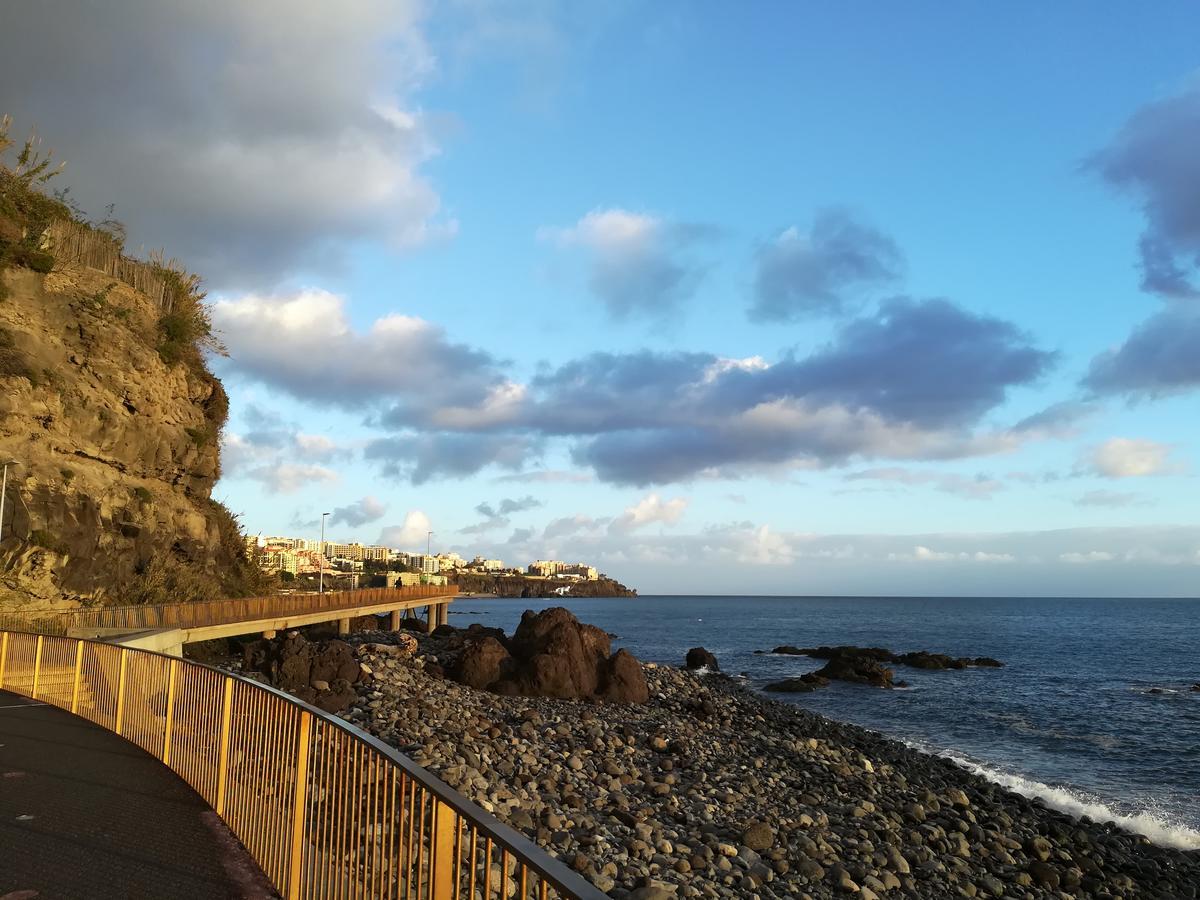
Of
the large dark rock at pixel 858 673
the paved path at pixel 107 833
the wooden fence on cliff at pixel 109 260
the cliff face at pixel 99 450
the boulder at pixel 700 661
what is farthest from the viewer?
the boulder at pixel 700 661

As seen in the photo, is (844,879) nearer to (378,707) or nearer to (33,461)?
(378,707)

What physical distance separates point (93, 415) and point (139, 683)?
84.8ft

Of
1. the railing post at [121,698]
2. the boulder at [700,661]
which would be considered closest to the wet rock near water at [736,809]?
the railing post at [121,698]

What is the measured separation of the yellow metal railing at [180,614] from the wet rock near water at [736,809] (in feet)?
25.3

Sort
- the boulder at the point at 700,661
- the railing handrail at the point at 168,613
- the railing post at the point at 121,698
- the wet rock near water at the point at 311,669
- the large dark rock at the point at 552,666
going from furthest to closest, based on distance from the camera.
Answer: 1. the boulder at the point at 700,661
2. the large dark rock at the point at 552,666
3. the railing handrail at the point at 168,613
4. the wet rock near water at the point at 311,669
5. the railing post at the point at 121,698

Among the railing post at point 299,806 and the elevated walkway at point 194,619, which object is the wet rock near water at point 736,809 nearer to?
the railing post at point 299,806

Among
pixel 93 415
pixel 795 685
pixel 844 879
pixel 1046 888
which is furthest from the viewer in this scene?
pixel 795 685

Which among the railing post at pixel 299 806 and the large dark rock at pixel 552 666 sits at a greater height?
the railing post at pixel 299 806

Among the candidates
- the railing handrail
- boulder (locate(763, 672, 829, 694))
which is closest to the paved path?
the railing handrail

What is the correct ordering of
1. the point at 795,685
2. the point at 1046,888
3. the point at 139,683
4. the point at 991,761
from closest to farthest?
the point at 139,683
the point at 1046,888
the point at 991,761
the point at 795,685

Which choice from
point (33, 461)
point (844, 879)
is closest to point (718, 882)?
point (844, 879)

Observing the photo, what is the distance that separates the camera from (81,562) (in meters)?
28.7

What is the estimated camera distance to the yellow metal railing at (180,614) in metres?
22.2

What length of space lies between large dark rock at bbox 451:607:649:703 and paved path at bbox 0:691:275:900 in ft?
51.1
